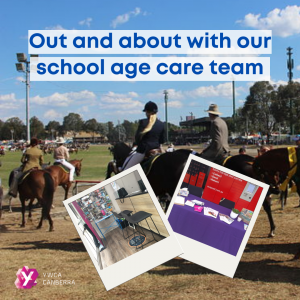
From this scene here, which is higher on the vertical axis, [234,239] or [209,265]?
[234,239]

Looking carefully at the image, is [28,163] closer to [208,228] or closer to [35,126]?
[208,228]

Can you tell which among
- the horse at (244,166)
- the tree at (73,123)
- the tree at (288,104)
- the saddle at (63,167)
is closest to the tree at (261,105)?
the tree at (288,104)

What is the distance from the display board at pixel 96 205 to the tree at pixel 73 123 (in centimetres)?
17245

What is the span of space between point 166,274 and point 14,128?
508 ft

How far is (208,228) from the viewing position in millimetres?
3225

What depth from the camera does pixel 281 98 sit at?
66.9 meters

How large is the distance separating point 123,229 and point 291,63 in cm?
7239

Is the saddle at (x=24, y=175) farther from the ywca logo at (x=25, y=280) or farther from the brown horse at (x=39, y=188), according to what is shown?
the ywca logo at (x=25, y=280)

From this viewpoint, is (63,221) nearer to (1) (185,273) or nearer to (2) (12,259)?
(2) (12,259)

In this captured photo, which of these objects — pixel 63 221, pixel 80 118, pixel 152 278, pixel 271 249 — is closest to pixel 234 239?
pixel 152 278

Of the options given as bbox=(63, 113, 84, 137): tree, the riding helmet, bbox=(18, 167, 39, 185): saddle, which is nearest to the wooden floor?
the riding helmet

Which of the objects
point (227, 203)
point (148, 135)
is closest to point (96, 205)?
point (227, 203)

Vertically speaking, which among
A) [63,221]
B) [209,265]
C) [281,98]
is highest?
[281,98]

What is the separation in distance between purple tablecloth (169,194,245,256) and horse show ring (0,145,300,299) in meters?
1.50
